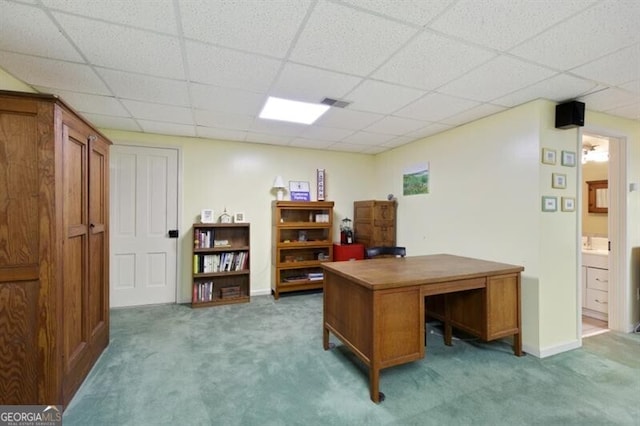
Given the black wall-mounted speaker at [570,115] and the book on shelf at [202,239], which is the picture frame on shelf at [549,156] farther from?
the book on shelf at [202,239]

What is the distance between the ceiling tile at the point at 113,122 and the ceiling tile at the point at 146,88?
0.86 metres

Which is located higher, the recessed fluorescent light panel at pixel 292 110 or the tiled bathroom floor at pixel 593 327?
the recessed fluorescent light panel at pixel 292 110

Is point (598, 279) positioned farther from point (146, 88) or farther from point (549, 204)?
point (146, 88)

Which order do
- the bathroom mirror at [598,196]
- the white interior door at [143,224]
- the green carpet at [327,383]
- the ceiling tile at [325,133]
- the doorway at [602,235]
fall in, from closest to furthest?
Result: 1. the green carpet at [327,383]
2. the doorway at [602,235]
3. the ceiling tile at [325,133]
4. the white interior door at [143,224]
5. the bathroom mirror at [598,196]

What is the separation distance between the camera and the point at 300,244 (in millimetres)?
4496

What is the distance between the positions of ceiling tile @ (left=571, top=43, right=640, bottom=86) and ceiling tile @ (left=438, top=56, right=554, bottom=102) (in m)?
0.24

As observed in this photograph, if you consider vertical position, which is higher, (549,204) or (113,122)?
(113,122)

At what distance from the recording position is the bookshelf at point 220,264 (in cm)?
405

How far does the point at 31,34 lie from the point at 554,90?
384cm

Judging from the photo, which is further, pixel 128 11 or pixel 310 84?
pixel 310 84

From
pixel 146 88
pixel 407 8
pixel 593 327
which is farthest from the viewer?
pixel 593 327

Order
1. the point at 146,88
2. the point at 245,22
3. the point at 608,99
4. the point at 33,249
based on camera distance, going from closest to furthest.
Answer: the point at 245,22, the point at 33,249, the point at 146,88, the point at 608,99

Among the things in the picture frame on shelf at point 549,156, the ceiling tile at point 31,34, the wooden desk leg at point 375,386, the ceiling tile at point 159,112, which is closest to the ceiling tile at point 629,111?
the picture frame on shelf at point 549,156

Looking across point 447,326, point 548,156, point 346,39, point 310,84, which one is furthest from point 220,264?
point 548,156
